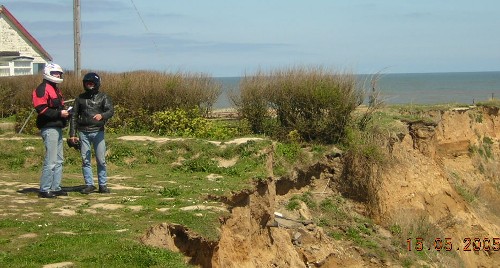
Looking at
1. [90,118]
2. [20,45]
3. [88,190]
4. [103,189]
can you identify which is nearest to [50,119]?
[90,118]

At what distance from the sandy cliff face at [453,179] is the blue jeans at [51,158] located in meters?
10.1

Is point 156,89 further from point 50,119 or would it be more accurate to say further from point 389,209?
point 50,119

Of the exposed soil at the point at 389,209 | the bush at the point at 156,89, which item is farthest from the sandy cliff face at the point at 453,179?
the bush at the point at 156,89

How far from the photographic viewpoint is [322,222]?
52.3 ft

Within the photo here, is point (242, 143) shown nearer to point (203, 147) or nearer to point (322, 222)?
point (203, 147)

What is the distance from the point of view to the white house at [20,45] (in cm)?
2871

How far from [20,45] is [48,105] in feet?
74.8

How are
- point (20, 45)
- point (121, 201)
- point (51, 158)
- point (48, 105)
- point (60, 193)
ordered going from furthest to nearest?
Result: point (20, 45) < point (60, 193) < point (121, 201) < point (51, 158) < point (48, 105)

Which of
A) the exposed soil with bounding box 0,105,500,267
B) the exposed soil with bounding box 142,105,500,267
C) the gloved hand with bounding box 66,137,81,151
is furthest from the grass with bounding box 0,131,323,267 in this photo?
the gloved hand with bounding box 66,137,81,151

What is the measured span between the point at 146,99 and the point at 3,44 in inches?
590

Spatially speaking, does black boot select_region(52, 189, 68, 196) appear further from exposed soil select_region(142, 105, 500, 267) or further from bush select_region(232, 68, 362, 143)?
bush select_region(232, 68, 362, 143)
